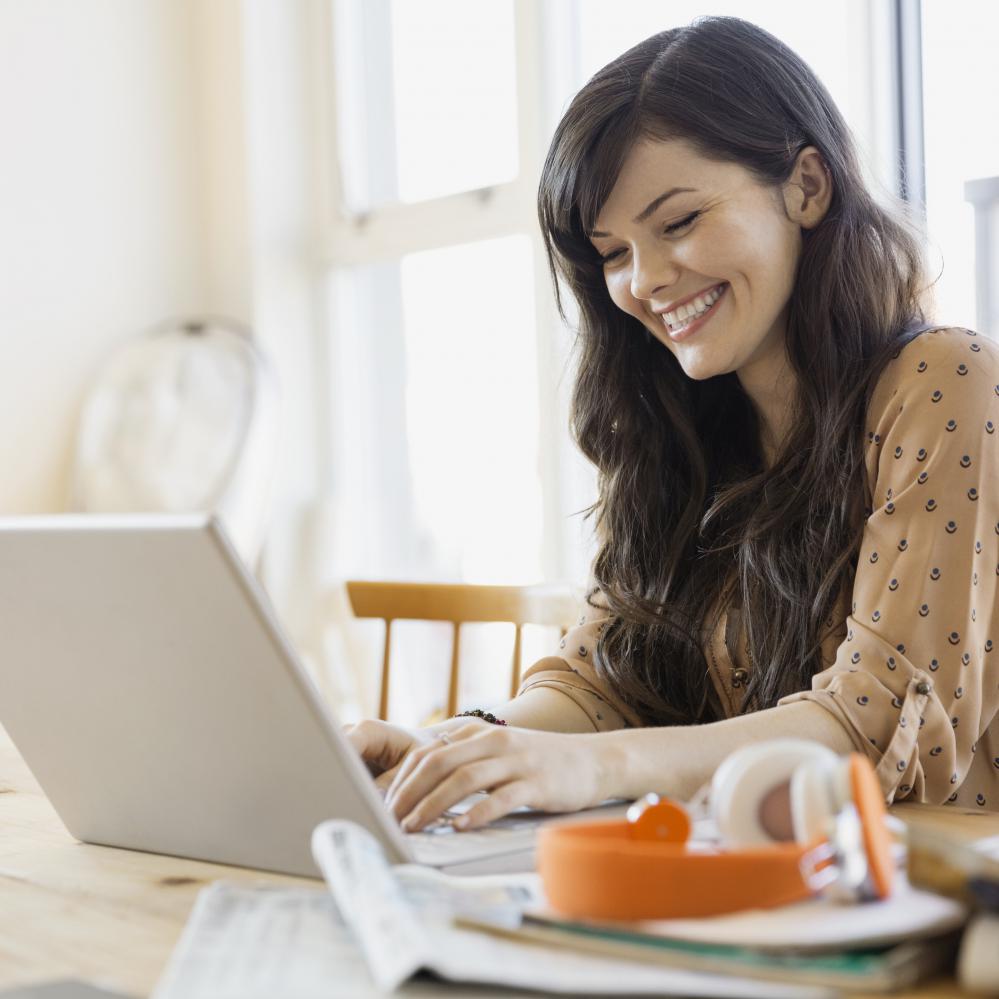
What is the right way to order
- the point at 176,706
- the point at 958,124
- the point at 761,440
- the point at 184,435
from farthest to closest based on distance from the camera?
1. the point at 184,435
2. the point at 958,124
3. the point at 761,440
4. the point at 176,706

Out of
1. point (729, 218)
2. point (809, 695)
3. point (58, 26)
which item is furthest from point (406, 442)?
point (809, 695)

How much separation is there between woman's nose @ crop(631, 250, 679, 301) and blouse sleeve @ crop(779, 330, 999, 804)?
10.1 inches

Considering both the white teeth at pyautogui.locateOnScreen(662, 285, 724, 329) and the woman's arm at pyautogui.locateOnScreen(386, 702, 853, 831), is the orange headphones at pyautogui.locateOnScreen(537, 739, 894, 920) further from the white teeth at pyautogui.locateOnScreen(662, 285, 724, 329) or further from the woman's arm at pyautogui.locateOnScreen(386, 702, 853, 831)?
the white teeth at pyautogui.locateOnScreen(662, 285, 724, 329)

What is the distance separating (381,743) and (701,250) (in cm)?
58

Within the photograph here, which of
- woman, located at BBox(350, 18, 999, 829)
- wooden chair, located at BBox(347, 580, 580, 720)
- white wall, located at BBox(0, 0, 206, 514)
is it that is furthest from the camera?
white wall, located at BBox(0, 0, 206, 514)

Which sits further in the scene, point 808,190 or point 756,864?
point 808,190

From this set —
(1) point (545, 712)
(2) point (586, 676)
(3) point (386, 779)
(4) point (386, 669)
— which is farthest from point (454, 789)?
(4) point (386, 669)

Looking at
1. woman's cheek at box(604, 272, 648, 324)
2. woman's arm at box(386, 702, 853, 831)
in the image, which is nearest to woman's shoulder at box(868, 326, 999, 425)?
woman's cheek at box(604, 272, 648, 324)

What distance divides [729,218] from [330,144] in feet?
7.48

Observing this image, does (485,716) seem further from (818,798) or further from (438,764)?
(818,798)

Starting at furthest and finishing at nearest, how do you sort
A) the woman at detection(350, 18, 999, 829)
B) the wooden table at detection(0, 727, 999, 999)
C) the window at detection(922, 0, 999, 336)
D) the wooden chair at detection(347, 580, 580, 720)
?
the window at detection(922, 0, 999, 336)
the wooden chair at detection(347, 580, 580, 720)
the woman at detection(350, 18, 999, 829)
the wooden table at detection(0, 727, 999, 999)

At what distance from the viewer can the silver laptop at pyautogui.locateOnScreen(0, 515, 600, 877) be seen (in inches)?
26.0

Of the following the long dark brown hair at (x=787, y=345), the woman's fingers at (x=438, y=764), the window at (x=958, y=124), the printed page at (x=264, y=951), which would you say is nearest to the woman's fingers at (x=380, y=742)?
the woman's fingers at (x=438, y=764)

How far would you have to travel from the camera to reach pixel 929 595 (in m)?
1.08
